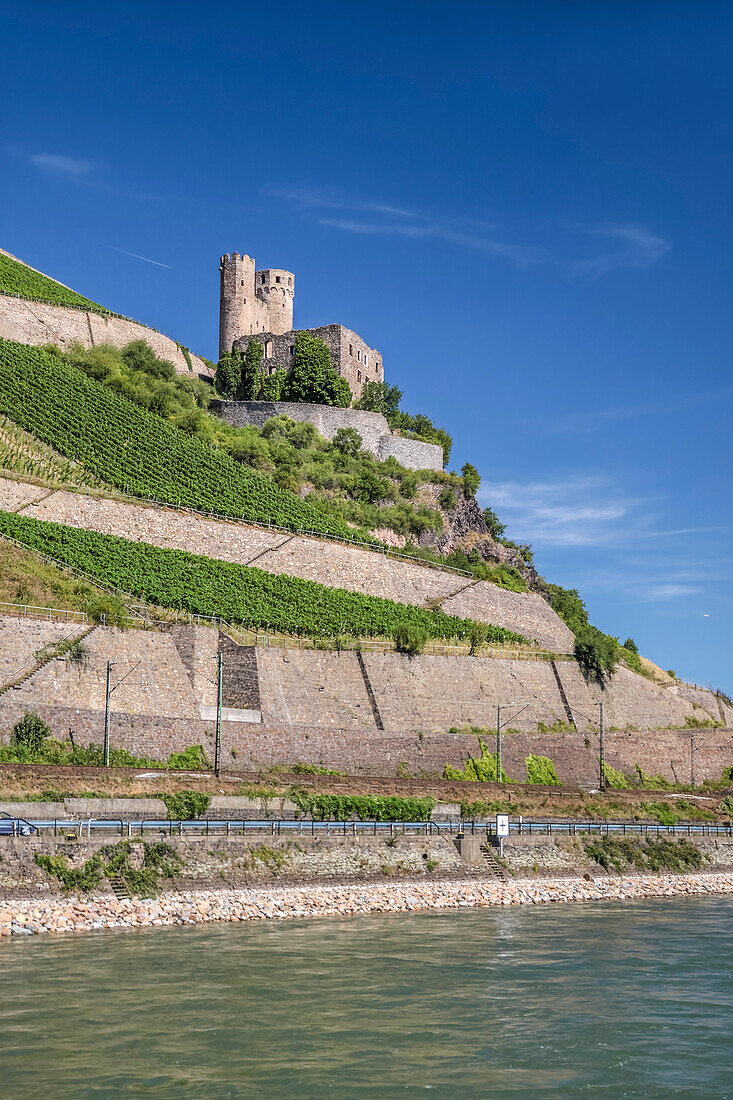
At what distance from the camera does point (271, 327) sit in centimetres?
9069

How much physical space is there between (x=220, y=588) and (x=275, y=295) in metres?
46.9

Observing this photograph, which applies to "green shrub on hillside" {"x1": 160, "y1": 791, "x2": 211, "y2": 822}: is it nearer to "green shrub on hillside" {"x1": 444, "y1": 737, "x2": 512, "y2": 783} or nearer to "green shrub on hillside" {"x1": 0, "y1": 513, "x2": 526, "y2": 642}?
"green shrub on hillside" {"x1": 444, "y1": 737, "x2": 512, "y2": 783}

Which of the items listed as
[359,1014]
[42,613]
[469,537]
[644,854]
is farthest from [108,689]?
[469,537]

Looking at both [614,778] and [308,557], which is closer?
[614,778]

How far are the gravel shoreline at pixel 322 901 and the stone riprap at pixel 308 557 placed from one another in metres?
22.3

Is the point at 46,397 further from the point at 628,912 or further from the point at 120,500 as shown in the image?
the point at 628,912

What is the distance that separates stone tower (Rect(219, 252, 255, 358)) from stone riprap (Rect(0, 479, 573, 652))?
33.6 meters

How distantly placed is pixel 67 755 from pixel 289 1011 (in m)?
16.8

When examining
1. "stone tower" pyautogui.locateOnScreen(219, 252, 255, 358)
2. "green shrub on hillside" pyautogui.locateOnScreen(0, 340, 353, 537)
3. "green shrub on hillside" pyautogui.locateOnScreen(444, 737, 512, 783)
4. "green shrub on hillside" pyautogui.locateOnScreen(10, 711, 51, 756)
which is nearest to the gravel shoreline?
"green shrub on hillside" pyautogui.locateOnScreen(444, 737, 512, 783)

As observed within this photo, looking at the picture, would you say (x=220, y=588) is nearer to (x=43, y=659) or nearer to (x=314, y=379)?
(x=43, y=659)

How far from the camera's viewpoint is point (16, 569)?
141 ft

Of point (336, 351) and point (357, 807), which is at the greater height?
point (336, 351)

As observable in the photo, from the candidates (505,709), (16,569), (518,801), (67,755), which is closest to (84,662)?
(67,755)

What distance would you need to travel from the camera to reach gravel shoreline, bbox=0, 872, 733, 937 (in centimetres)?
2512
